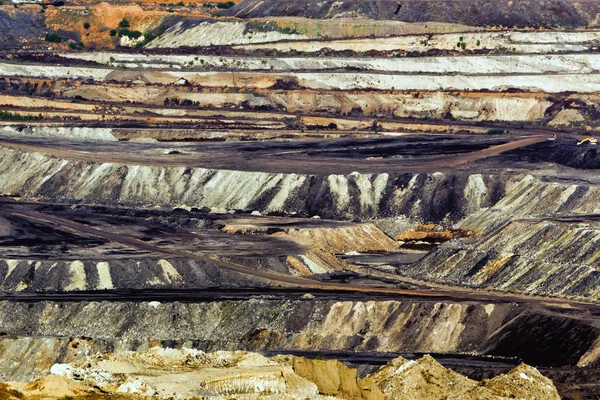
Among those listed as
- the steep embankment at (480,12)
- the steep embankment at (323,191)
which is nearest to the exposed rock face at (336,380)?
the steep embankment at (323,191)

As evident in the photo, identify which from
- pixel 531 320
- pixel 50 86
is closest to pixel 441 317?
pixel 531 320

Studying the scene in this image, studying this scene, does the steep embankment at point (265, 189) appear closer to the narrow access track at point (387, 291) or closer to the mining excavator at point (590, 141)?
the mining excavator at point (590, 141)

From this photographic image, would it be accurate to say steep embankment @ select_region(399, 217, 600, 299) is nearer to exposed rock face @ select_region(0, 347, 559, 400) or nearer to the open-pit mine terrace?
the open-pit mine terrace

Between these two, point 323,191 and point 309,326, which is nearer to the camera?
point 309,326

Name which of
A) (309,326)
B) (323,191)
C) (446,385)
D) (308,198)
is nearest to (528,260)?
(309,326)

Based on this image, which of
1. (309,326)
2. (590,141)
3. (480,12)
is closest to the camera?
(309,326)

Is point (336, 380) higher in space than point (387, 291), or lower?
higher

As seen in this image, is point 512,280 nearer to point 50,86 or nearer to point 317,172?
point 317,172

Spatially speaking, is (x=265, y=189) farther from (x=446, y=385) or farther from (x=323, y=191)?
(x=446, y=385)

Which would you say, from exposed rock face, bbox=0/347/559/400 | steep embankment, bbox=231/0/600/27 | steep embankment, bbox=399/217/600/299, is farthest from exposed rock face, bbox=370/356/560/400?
steep embankment, bbox=231/0/600/27
